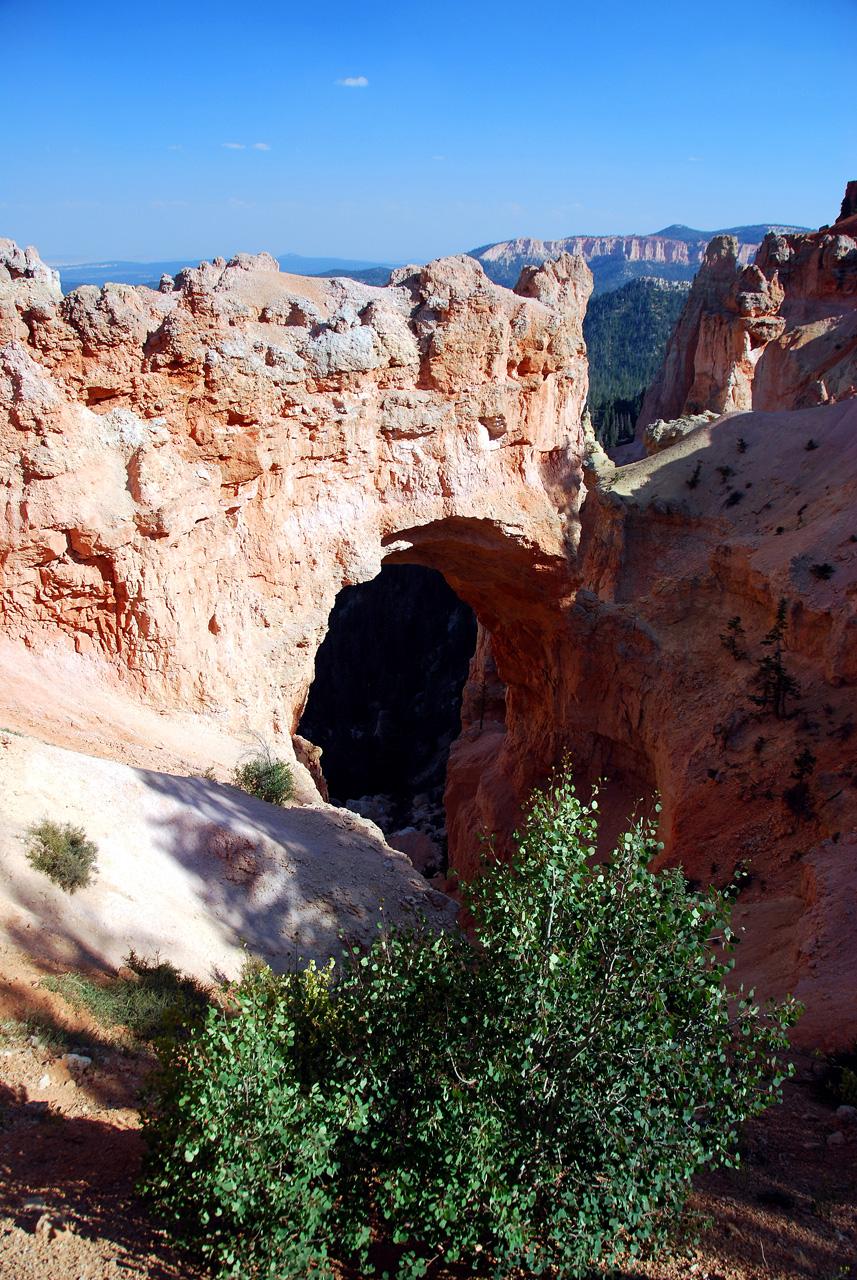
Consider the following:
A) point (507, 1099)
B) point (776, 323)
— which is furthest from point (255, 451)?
point (776, 323)

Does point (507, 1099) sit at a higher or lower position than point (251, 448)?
lower

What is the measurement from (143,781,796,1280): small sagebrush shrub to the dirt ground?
1.46 feet

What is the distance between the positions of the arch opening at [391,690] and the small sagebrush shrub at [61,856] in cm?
2843

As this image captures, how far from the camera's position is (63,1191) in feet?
16.1

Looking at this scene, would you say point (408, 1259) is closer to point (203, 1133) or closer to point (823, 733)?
point (203, 1133)

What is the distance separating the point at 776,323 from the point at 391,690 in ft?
87.3

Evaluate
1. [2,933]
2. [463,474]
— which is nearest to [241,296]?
[463,474]

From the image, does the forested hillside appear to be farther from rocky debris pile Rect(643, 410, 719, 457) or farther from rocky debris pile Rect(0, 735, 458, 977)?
rocky debris pile Rect(0, 735, 458, 977)

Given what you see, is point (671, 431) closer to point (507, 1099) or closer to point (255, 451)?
point (255, 451)

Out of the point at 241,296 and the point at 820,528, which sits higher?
the point at 241,296

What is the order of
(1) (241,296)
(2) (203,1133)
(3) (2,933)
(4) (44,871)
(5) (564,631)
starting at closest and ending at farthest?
1. (2) (203,1133)
2. (3) (2,933)
3. (4) (44,871)
4. (1) (241,296)
5. (5) (564,631)

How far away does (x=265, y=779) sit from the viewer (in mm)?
11383

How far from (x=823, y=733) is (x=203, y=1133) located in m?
12.6

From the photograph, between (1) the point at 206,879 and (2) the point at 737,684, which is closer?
(1) the point at 206,879
